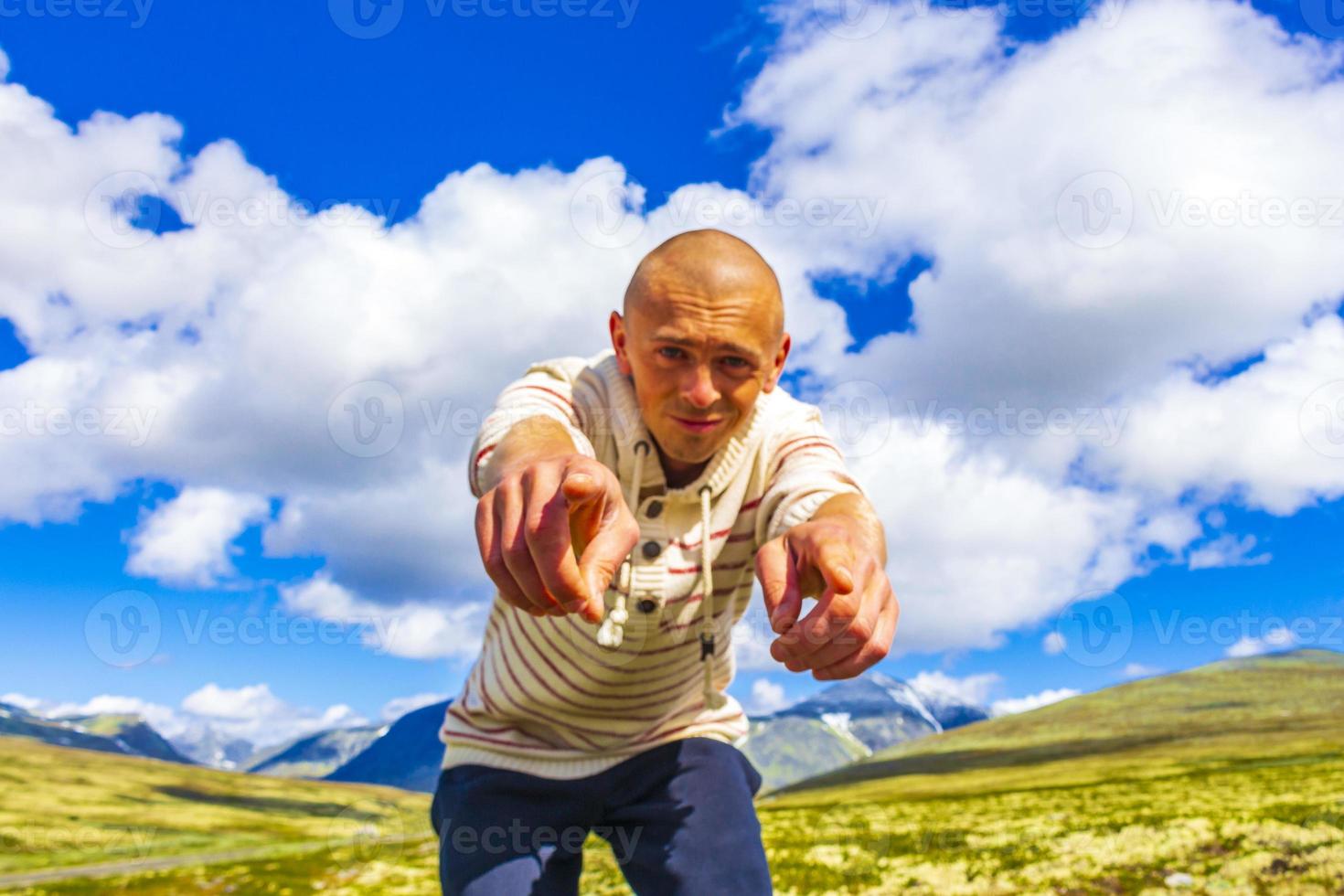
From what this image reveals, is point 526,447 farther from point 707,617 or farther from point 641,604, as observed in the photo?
point 707,617

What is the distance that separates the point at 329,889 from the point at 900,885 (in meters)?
31.5

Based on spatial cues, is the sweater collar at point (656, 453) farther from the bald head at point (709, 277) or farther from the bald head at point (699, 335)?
the bald head at point (709, 277)

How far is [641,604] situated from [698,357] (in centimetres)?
135

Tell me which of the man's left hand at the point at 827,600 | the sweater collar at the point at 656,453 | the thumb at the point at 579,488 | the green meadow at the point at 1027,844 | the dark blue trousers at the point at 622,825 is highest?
the sweater collar at the point at 656,453

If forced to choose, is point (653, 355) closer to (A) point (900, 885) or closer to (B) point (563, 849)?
(B) point (563, 849)

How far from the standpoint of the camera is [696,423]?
429 centimetres

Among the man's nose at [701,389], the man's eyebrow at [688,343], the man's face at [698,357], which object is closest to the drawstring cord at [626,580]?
the man's face at [698,357]

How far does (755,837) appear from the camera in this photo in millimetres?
4785

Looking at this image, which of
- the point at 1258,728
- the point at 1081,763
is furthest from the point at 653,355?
the point at 1258,728

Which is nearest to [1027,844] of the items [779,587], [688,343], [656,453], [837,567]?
[656,453]

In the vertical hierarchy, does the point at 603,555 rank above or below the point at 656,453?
below

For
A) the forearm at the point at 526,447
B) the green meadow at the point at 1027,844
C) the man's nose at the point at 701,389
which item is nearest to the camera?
the forearm at the point at 526,447

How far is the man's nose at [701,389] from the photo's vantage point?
412cm

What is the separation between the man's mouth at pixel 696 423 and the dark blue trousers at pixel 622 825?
1.96 meters
